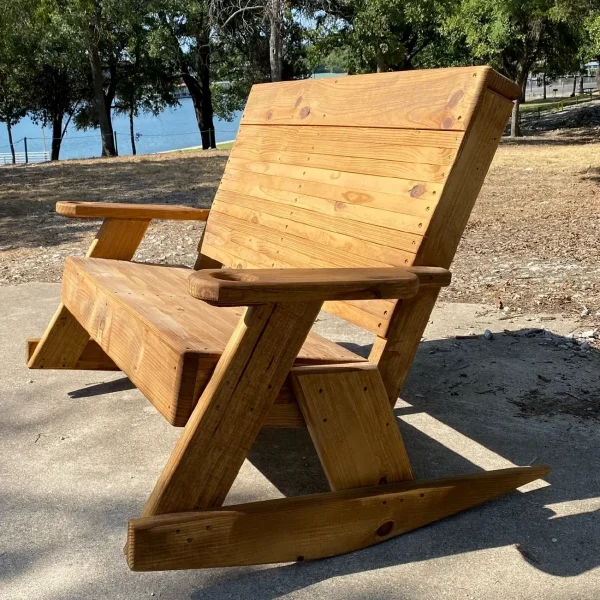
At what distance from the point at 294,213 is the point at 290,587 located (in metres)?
1.41

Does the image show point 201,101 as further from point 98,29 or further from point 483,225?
point 483,225

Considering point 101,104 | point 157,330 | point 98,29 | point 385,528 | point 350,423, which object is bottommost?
point 101,104

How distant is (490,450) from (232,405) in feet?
4.00

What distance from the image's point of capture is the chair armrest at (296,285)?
178 centimetres

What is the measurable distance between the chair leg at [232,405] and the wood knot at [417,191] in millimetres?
602

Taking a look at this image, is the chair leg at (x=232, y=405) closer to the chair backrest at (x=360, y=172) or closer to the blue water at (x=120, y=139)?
the chair backrest at (x=360, y=172)

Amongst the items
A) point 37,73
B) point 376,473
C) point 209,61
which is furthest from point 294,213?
point 37,73

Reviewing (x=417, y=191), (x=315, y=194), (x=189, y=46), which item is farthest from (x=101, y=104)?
(x=417, y=191)

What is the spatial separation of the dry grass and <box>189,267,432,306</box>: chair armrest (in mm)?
2633

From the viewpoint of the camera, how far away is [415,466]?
2742 mm

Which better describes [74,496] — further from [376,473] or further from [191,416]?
[376,473]

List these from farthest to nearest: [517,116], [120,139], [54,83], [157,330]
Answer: [120,139], [54,83], [517,116], [157,330]

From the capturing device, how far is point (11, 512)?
2434 millimetres

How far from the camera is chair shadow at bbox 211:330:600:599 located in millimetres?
2158
